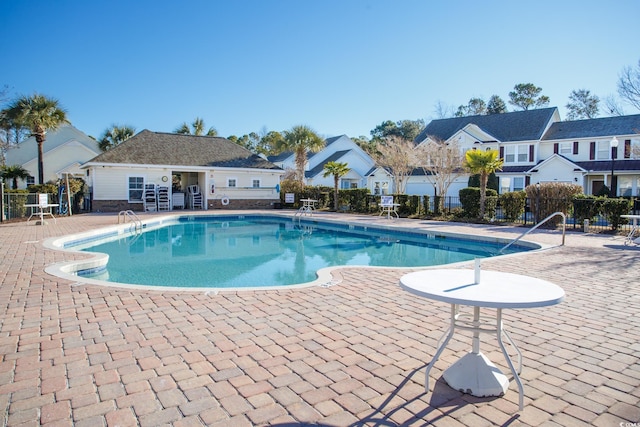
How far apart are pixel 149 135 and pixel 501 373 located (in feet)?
84.1

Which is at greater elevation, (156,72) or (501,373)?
(156,72)

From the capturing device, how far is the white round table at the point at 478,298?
235 centimetres

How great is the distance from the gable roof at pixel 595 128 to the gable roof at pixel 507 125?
809 mm

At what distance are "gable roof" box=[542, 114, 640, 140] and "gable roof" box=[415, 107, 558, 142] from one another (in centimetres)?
81

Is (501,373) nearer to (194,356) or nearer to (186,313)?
(194,356)

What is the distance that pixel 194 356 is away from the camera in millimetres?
3172

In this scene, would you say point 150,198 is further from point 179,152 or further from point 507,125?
point 507,125

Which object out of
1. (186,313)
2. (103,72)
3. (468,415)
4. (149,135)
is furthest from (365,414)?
(149,135)

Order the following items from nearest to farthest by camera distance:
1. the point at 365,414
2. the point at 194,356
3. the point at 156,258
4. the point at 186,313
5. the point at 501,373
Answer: the point at 365,414 → the point at 501,373 → the point at 194,356 → the point at 186,313 → the point at 156,258

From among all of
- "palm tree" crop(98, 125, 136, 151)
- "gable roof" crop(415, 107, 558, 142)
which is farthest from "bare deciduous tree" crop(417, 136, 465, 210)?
"palm tree" crop(98, 125, 136, 151)

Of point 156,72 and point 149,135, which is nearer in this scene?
point 156,72

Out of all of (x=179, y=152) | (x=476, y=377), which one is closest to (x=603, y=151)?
(x=179, y=152)

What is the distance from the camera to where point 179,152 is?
24.1 metres

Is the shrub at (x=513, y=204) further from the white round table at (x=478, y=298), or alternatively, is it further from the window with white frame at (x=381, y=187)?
the window with white frame at (x=381, y=187)
